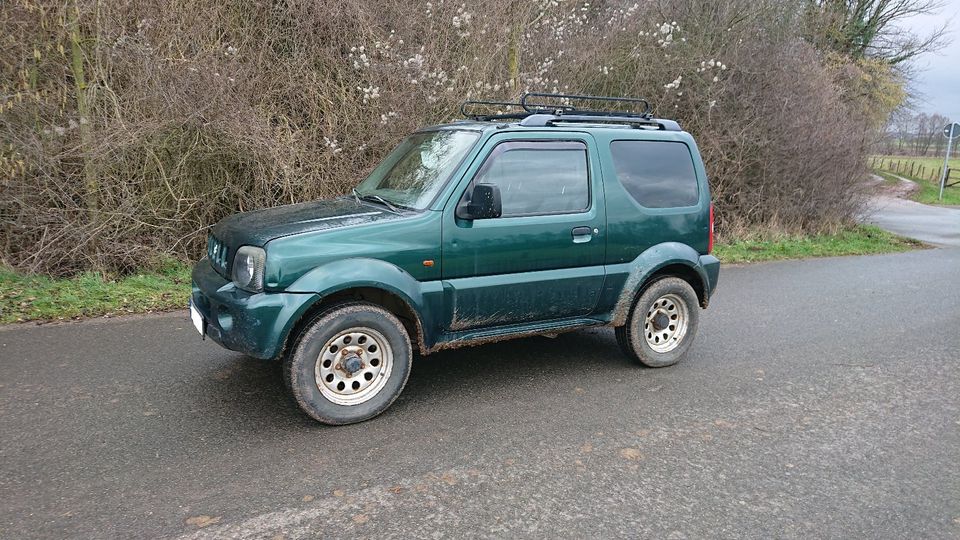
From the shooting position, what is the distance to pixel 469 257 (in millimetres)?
4570

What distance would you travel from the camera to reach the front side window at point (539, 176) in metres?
4.76

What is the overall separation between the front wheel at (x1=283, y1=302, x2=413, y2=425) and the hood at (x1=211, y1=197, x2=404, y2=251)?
0.55 metres

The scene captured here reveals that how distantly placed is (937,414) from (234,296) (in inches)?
187

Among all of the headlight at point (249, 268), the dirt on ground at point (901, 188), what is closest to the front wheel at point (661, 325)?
the headlight at point (249, 268)

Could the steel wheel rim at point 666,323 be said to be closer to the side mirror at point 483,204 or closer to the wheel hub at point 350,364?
the side mirror at point 483,204

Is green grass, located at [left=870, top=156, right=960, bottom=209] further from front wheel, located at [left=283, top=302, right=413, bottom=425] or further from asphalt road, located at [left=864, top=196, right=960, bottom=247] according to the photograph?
front wheel, located at [left=283, top=302, right=413, bottom=425]

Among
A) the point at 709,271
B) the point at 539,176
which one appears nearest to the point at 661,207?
the point at 709,271

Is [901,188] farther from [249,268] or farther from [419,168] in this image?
[249,268]

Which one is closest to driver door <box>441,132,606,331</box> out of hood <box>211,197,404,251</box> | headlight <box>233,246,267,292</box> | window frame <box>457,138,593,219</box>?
window frame <box>457,138,593,219</box>

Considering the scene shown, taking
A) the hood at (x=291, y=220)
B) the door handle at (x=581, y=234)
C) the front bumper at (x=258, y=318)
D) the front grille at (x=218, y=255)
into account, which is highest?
the hood at (x=291, y=220)

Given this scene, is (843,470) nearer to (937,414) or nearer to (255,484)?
(937,414)

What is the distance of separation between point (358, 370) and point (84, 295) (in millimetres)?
4250

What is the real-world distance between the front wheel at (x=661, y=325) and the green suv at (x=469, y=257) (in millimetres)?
12

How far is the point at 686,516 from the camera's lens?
10.9 feet
